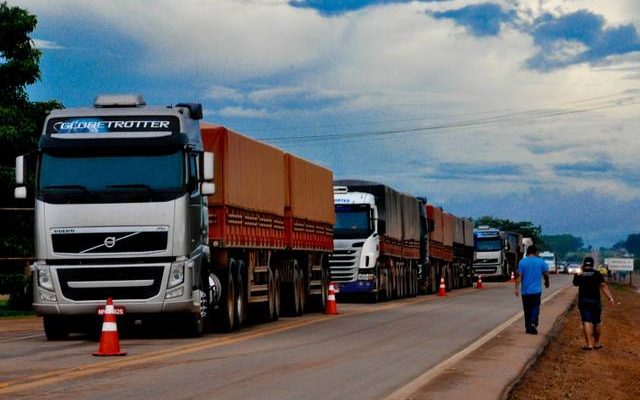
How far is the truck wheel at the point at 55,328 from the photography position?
2352 centimetres

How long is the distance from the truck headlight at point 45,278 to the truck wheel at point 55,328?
3.32ft

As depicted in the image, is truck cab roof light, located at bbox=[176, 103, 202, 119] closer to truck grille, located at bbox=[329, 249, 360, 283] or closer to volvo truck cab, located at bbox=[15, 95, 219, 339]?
volvo truck cab, located at bbox=[15, 95, 219, 339]

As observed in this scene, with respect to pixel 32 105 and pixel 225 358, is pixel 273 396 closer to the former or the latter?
pixel 225 358

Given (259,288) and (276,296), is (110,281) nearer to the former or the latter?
(259,288)

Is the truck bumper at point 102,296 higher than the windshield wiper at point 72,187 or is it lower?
lower

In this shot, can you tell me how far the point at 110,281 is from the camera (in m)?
22.4

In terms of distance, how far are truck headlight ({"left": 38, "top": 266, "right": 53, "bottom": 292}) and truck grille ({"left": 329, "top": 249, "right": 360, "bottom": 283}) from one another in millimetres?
20616

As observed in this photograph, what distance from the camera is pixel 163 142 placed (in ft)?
73.3

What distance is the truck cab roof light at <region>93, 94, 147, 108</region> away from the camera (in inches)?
925

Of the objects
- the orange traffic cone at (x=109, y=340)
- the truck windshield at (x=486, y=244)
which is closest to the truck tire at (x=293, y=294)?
the orange traffic cone at (x=109, y=340)

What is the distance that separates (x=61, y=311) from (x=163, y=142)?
314 centimetres

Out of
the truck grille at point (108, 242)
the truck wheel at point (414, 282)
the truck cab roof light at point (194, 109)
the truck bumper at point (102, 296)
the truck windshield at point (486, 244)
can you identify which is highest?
the truck windshield at point (486, 244)

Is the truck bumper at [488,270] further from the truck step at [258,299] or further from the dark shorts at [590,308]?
the dark shorts at [590,308]

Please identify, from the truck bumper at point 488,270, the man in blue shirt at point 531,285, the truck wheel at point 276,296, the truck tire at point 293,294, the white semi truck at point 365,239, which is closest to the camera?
the man in blue shirt at point 531,285
